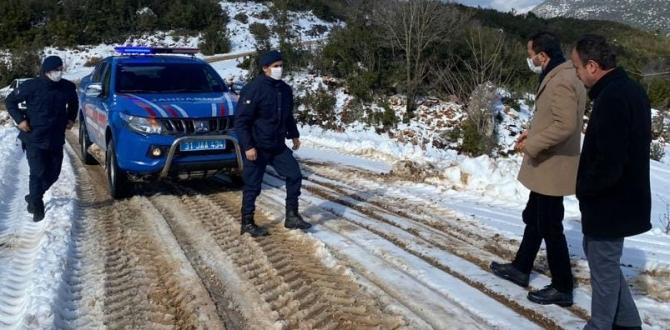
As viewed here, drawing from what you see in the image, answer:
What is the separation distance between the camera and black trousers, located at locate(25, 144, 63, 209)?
5.93 metres

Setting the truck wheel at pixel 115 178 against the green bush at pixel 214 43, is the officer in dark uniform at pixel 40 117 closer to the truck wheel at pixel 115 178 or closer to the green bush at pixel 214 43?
the truck wheel at pixel 115 178

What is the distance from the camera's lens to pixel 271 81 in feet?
17.1

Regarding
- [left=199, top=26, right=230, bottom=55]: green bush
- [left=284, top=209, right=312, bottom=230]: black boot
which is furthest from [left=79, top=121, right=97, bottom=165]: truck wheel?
[left=199, top=26, right=230, bottom=55]: green bush

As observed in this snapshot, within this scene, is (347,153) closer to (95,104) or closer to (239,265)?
(95,104)

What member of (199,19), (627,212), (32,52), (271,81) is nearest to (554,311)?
(627,212)

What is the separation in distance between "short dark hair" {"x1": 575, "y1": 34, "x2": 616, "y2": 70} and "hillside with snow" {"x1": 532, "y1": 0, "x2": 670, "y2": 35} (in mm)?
55957

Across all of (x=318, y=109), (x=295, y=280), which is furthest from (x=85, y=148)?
(x=318, y=109)

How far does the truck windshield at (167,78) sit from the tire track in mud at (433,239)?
6.67 ft

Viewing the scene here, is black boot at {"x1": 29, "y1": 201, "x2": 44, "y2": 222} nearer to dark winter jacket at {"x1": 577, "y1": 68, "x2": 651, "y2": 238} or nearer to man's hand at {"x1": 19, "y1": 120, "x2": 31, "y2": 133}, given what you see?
man's hand at {"x1": 19, "y1": 120, "x2": 31, "y2": 133}

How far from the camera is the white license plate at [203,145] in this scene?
6.52 meters

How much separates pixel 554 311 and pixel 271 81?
122 inches

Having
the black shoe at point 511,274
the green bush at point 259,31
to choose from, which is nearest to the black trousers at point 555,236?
the black shoe at point 511,274

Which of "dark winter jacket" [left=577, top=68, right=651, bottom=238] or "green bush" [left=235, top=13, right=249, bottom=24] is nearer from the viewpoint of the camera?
"dark winter jacket" [left=577, top=68, right=651, bottom=238]

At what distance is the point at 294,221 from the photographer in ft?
18.3
